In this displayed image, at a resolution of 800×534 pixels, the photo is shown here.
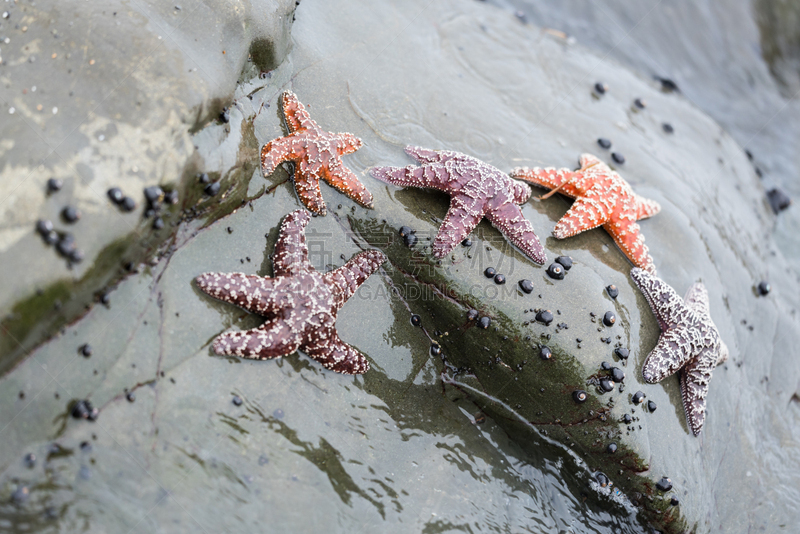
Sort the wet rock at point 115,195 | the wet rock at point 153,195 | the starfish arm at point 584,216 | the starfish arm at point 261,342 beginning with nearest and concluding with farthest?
1. the wet rock at point 115,195
2. the wet rock at point 153,195
3. the starfish arm at point 261,342
4. the starfish arm at point 584,216

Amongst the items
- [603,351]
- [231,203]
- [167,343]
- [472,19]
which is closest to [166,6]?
[231,203]

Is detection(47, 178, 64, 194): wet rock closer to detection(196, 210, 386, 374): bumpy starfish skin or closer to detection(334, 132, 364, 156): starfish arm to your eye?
detection(196, 210, 386, 374): bumpy starfish skin

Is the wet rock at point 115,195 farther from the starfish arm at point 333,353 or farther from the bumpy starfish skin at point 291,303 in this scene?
the starfish arm at point 333,353

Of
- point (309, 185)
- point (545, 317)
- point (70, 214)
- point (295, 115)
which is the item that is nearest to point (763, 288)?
point (545, 317)

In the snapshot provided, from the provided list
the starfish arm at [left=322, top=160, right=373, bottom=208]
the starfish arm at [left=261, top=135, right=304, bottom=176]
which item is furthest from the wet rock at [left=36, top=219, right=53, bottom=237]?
the starfish arm at [left=322, top=160, right=373, bottom=208]

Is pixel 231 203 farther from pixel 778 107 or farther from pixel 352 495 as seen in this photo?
pixel 778 107

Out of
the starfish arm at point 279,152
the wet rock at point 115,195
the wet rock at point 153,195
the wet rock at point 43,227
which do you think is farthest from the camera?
the starfish arm at point 279,152

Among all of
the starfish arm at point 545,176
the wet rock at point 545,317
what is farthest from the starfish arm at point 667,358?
the starfish arm at point 545,176
